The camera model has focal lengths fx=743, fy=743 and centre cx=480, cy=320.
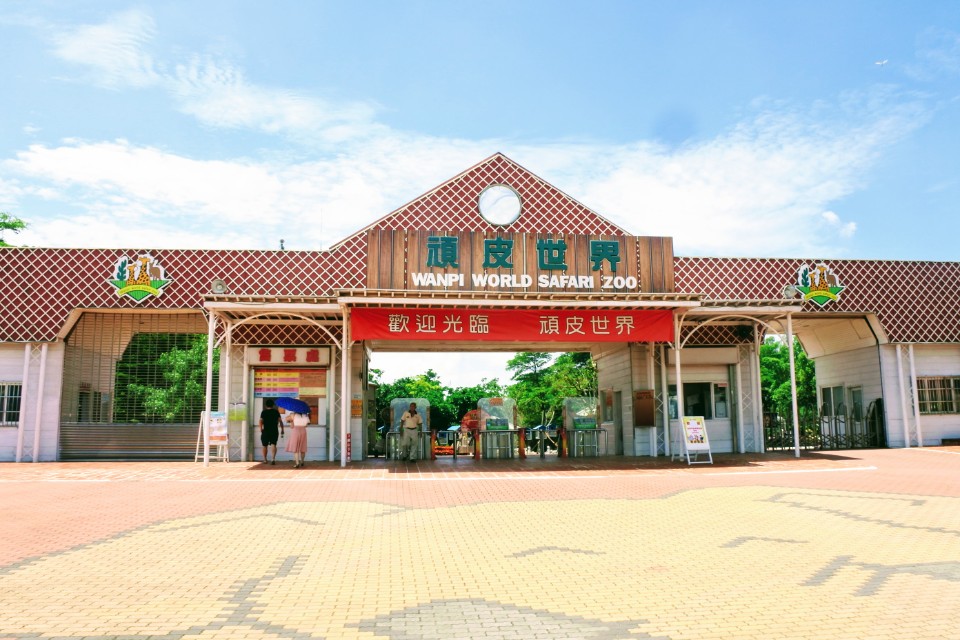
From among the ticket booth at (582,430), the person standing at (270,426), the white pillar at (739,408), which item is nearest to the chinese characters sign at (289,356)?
the person standing at (270,426)

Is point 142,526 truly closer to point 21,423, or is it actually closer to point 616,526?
point 616,526

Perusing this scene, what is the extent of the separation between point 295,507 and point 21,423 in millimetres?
10592

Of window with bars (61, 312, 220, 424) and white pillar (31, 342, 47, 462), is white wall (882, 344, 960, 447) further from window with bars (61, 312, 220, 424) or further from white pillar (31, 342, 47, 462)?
white pillar (31, 342, 47, 462)

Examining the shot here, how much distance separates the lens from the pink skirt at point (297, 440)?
1580 centimetres

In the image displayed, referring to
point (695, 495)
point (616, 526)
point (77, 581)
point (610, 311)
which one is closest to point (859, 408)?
point (610, 311)

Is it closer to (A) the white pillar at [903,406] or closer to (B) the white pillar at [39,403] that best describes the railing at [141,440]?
(B) the white pillar at [39,403]

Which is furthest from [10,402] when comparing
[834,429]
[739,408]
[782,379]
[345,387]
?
[782,379]

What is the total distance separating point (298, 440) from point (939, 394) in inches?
666

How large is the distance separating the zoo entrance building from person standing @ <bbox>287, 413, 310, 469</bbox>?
1.02m

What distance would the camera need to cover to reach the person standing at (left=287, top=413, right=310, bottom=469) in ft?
51.7

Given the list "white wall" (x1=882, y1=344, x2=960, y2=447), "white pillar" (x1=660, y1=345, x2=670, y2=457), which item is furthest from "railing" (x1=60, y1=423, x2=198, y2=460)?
"white wall" (x1=882, y1=344, x2=960, y2=447)

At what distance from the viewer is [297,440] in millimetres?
15828

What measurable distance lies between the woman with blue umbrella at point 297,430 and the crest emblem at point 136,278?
454 cm

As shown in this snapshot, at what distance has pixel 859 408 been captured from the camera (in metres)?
21.1
